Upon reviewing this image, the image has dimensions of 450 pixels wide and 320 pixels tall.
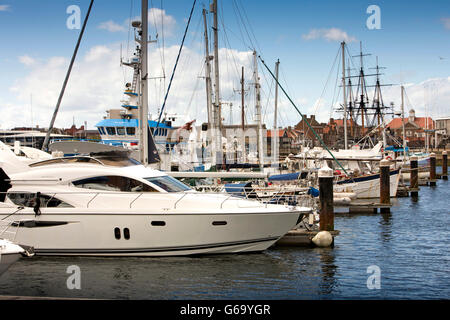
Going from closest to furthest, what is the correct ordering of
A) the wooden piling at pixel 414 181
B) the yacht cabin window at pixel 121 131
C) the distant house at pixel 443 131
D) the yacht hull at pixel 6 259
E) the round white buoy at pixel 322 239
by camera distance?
the yacht hull at pixel 6 259
the round white buoy at pixel 322 239
the yacht cabin window at pixel 121 131
the wooden piling at pixel 414 181
the distant house at pixel 443 131

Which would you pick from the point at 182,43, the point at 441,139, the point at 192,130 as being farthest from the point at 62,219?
the point at 441,139

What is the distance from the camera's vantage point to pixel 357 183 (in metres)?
34.0

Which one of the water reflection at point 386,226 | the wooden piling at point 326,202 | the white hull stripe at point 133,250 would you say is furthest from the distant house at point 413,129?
the white hull stripe at point 133,250

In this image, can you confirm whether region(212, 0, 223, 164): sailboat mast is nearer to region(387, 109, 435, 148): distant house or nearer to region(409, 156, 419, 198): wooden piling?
region(409, 156, 419, 198): wooden piling

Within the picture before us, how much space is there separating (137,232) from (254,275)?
3.58 m

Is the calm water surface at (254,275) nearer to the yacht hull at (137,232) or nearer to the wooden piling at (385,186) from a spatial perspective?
the yacht hull at (137,232)

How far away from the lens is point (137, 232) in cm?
1328

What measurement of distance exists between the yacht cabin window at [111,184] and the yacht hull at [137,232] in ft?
3.46

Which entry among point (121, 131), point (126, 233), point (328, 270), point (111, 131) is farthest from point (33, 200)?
point (111, 131)

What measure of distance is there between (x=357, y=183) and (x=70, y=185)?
24.7 m

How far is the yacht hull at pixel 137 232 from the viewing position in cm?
1321

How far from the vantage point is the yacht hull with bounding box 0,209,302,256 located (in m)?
13.2

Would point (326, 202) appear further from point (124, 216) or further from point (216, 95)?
point (216, 95)
